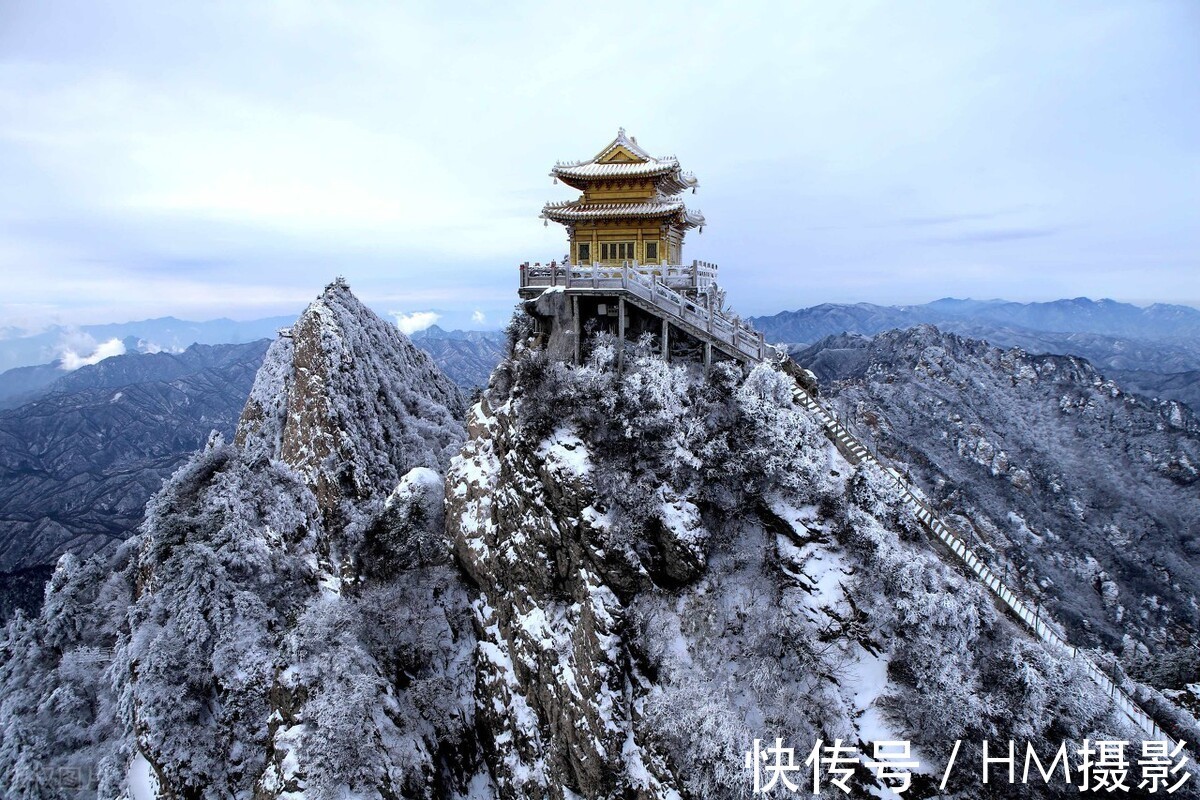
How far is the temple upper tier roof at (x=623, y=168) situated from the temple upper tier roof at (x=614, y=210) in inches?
40.0

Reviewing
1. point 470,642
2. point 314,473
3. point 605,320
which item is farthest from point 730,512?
point 314,473

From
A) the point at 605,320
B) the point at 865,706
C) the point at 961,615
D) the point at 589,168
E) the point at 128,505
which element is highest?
the point at 589,168

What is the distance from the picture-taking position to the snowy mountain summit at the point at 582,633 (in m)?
16.6

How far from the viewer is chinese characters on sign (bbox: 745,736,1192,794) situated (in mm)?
15289

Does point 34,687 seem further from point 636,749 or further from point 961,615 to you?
point 961,615

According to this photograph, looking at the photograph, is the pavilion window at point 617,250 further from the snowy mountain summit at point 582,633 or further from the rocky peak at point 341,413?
the rocky peak at point 341,413

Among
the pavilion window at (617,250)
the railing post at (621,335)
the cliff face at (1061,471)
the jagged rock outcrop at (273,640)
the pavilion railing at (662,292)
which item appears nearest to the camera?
the jagged rock outcrop at (273,640)

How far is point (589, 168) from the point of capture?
27672 mm

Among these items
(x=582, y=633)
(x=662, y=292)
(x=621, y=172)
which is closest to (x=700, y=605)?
(x=582, y=633)

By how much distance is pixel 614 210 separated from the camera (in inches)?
1072

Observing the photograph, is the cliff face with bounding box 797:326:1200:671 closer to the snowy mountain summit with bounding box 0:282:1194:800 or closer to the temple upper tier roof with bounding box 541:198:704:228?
the snowy mountain summit with bounding box 0:282:1194:800

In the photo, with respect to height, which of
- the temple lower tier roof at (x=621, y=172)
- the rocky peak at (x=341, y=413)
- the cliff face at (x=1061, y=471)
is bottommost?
the cliff face at (x=1061, y=471)

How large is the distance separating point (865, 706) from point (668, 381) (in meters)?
12.3

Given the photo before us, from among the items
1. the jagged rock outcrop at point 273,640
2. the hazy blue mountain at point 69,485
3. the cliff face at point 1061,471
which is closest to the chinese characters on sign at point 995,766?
the jagged rock outcrop at point 273,640
